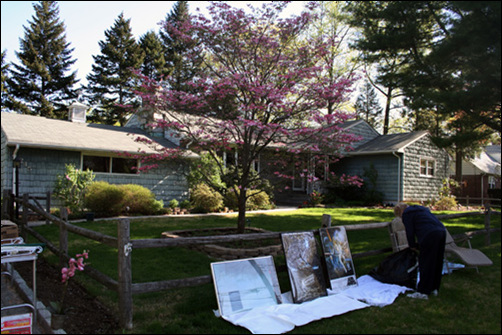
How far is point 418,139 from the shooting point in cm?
2119

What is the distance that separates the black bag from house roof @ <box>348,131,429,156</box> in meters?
15.0

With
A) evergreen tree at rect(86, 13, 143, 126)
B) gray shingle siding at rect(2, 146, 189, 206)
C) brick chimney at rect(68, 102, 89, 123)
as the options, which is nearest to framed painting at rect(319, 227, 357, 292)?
gray shingle siding at rect(2, 146, 189, 206)

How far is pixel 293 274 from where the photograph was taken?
499 centimetres

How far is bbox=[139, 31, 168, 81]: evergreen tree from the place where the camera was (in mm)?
33031

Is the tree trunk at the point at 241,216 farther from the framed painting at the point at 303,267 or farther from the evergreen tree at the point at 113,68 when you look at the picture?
the evergreen tree at the point at 113,68

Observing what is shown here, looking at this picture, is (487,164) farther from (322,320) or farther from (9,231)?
(9,231)

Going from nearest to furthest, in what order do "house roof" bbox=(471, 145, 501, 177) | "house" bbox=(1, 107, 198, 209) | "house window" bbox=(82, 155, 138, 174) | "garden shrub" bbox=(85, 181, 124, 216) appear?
"garden shrub" bbox=(85, 181, 124, 216) → "house" bbox=(1, 107, 198, 209) → "house window" bbox=(82, 155, 138, 174) → "house roof" bbox=(471, 145, 501, 177)

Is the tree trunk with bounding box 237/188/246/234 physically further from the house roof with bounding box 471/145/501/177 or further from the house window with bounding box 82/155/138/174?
the house roof with bounding box 471/145/501/177

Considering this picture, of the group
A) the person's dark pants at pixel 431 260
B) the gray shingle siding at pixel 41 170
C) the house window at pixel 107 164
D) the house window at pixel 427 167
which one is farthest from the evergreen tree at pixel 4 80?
the person's dark pants at pixel 431 260

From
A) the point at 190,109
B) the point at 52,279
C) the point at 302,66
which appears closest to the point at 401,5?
the point at 302,66

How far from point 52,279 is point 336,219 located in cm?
942

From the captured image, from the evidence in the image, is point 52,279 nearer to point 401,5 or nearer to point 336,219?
point 336,219

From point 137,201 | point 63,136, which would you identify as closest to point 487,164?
point 137,201

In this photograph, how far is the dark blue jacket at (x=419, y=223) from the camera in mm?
5116
